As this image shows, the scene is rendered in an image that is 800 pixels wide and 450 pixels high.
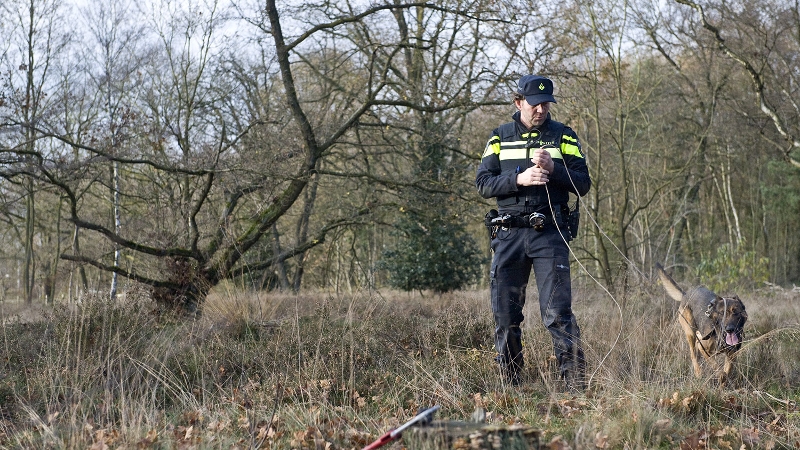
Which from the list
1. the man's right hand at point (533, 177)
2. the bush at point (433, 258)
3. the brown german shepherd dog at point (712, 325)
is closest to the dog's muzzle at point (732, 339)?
the brown german shepherd dog at point (712, 325)

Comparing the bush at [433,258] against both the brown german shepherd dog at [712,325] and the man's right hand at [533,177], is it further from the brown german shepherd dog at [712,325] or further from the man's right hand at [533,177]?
the man's right hand at [533,177]

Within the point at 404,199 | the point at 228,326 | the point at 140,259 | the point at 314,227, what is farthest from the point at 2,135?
the point at 314,227

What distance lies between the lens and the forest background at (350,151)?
10727 millimetres

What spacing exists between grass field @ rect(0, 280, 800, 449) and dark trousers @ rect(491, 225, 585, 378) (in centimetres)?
17

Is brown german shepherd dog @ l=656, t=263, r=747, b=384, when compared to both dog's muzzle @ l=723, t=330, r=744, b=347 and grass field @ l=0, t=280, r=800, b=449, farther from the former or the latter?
grass field @ l=0, t=280, r=800, b=449

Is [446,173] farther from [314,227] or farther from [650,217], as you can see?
[650,217]

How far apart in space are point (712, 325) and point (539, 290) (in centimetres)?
135

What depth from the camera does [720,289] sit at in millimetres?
15359

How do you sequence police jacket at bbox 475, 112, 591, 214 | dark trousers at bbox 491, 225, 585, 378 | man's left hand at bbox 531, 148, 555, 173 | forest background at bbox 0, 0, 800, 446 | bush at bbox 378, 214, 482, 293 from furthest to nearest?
bush at bbox 378, 214, 482, 293
forest background at bbox 0, 0, 800, 446
police jacket at bbox 475, 112, 591, 214
dark trousers at bbox 491, 225, 585, 378
man's left hand at bbox 531, 148, 555, 173

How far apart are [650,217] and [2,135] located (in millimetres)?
19259

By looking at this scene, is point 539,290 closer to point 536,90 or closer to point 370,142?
point 536,90

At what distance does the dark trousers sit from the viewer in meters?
5.25

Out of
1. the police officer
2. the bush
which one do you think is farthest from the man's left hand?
the bush

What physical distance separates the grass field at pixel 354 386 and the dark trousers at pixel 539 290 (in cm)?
17
